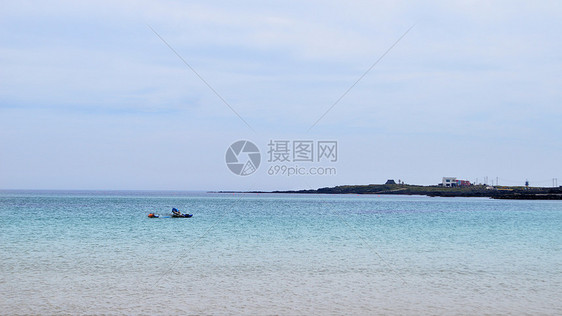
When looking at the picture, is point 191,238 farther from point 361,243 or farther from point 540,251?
point 540,251

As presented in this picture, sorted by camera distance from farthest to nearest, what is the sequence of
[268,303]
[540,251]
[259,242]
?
[259,242] < [540,251] < [268,303]

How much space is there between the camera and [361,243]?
2739 centimetres

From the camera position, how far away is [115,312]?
1234 cm

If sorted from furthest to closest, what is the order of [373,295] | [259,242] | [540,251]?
[259,242] < [540,251] < [373,295]

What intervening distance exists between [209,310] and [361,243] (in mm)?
16066

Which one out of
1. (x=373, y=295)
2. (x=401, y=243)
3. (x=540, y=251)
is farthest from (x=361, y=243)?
(x=373, y=295)

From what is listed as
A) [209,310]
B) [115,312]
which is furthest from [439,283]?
[115,312]

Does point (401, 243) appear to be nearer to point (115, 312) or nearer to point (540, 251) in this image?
point (540, 251)

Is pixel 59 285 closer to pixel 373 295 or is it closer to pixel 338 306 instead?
pixel 338 306

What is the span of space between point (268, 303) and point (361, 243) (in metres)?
14.8

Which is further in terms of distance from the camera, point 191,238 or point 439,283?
point 191,238

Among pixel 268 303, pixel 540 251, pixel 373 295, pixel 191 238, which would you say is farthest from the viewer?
pixel 191 238

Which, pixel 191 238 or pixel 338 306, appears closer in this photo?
pixel 338 306

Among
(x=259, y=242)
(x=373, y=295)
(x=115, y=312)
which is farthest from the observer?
(x=259, y=242)
